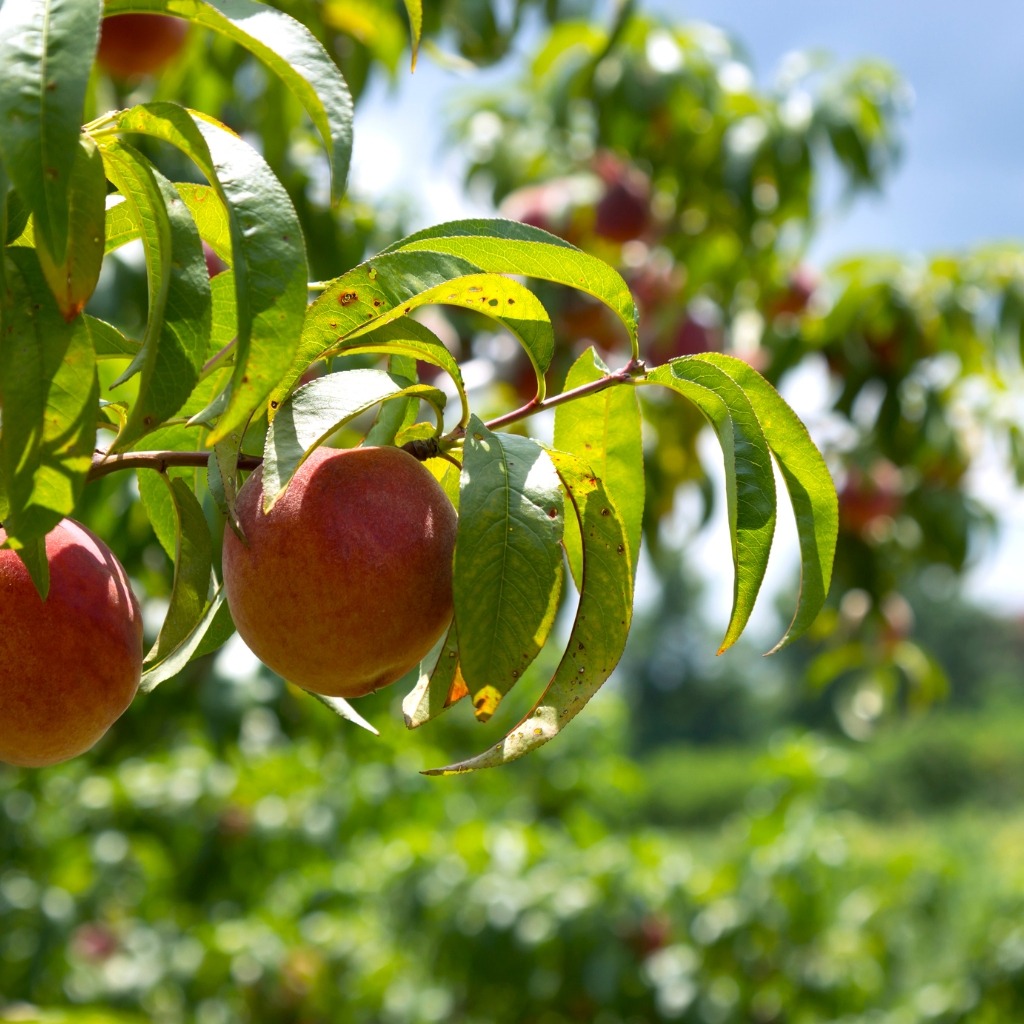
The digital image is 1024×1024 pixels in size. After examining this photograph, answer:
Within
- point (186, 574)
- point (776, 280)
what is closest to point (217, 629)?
point (186, 574)

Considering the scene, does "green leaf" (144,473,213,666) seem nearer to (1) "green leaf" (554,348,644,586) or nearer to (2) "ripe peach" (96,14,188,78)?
(1) "green leaf" (554,348,644,586)

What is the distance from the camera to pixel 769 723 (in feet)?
87.9

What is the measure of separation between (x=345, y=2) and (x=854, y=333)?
1110mm

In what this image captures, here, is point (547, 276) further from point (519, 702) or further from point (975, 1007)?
point (975, 1007)

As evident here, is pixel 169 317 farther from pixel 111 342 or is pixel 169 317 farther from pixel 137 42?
pixel 137 42

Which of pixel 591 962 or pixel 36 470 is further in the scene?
pixel 591 962

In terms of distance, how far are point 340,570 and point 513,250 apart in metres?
0.13

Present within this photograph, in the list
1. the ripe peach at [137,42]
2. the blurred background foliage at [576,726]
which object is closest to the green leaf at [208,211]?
the blurred background foliage at [576,726]

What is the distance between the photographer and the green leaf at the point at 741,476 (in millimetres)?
450

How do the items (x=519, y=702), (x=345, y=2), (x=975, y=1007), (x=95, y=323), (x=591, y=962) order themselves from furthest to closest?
(x=519, y=702) → (x=975, y=1007) → (x=591, y=962) → (x=345, y=2) → (x=95, y=323)

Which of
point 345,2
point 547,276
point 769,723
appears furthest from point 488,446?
point 769,723

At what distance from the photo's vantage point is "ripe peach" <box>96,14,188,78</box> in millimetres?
1555

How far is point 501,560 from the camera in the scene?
1.37 feet

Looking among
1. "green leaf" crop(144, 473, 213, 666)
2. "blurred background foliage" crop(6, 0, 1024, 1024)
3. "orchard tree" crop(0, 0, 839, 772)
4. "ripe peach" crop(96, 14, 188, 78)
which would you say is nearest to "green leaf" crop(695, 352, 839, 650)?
A: "orchard tree" crop(0, 0, 839, 772)
